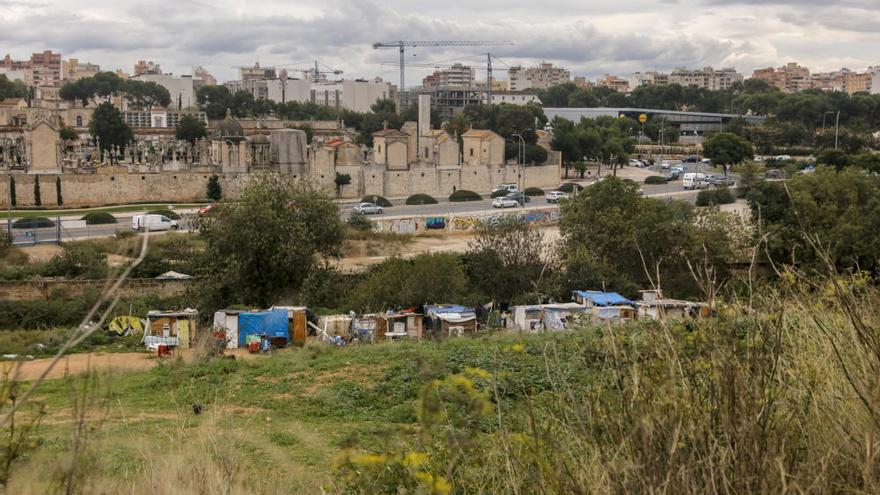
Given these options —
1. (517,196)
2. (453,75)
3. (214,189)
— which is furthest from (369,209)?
(453,75)

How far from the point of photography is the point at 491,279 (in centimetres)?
2031

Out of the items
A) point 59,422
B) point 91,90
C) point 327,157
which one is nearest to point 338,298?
point 59,422

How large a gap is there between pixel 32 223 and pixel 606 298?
2121 cm

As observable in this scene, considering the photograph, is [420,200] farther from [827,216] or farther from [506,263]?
[827,216]

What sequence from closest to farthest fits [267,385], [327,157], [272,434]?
[272,434] → [267,385] → [327,157]

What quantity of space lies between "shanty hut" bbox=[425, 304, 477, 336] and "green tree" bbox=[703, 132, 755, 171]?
125 feet

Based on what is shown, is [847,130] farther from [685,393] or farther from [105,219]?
[685,393]

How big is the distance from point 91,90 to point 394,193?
148 ft

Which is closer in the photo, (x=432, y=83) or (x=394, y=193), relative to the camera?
(x=394, y=193)

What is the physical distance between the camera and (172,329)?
15.8m

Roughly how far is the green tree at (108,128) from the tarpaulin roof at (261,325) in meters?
33.5

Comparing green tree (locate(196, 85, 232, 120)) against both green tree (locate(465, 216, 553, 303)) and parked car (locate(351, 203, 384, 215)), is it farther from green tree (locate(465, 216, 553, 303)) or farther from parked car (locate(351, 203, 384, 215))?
green tree (locate(465, 216, 553, 303))

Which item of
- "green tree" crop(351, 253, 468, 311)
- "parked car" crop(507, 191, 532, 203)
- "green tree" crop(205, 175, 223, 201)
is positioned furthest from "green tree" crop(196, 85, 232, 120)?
"green tree" crop(351, 253, 468, 311)

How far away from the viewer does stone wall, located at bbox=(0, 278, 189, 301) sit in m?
20.6
